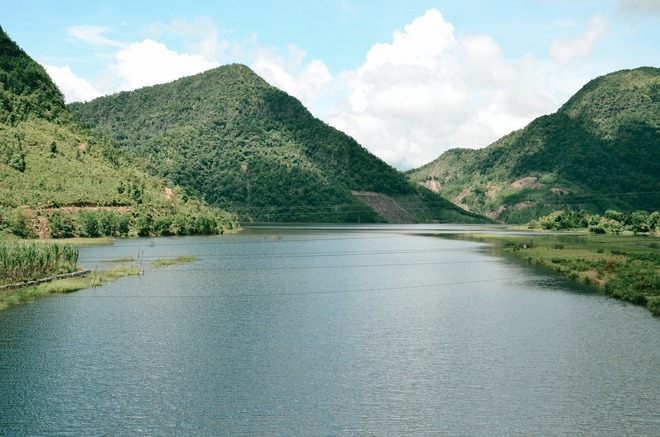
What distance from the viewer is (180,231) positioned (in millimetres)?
152875

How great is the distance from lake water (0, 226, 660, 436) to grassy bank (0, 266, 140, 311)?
178 centimetres

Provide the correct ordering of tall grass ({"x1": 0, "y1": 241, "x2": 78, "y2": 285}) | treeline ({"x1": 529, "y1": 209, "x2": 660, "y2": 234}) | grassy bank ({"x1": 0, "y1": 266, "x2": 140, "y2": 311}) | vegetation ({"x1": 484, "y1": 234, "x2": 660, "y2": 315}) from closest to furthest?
grassy bank ({"x1": 0, "y1": 266, "x2": 140, "y2": 311}) → vegetation ({"x1": 484, "y1": 234, "x2": 660, "y2": 315}) → tall grass ({"x1": 0, "y1": 241, "x2": 78, "y2": 285}) → treeline ({"x1": 529, "y1": 209, "x2": 660, "y2": 234})

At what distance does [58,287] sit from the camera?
2100 inches

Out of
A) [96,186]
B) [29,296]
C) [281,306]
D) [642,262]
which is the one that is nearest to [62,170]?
[96,186]

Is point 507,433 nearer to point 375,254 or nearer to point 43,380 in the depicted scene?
point 43,380

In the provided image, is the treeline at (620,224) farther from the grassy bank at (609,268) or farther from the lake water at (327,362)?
the lake water at (327,362)

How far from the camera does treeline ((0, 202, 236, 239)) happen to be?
373ft

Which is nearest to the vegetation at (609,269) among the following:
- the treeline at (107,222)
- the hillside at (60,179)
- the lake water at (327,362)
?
the lake water at (327,362)

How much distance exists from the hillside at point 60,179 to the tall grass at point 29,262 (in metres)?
52.9

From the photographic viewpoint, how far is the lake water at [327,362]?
23344 millimetres

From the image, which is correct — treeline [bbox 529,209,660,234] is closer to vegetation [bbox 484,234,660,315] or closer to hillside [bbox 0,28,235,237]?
vegetation [bbox 484,234,660,315]

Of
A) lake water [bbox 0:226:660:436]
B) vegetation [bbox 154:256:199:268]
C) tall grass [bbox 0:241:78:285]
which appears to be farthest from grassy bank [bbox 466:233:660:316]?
tall grass [bbox 0:241:78:285]

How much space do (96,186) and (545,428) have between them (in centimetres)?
13608

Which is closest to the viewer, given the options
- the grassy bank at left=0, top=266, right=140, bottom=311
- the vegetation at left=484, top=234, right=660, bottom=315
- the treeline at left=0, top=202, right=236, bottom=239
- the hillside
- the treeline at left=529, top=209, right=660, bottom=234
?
the grassy bank at left=0, top=266, right=140, bottom=311
